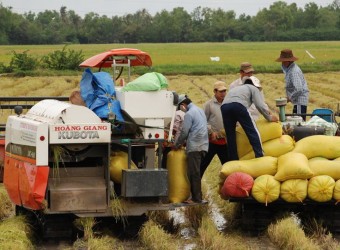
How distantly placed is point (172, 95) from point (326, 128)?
2.27m

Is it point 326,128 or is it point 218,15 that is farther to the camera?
point 218,15

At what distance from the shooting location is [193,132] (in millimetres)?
10742

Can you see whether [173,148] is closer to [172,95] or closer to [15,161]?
[172,95]

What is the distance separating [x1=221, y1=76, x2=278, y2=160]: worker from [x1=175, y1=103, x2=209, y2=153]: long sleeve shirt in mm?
336

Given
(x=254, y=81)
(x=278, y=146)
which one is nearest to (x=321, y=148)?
(x=278, y=146)

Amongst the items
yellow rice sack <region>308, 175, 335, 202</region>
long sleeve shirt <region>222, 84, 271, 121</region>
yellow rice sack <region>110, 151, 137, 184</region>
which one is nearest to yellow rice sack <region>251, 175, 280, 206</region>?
yellow rice sack <region>308, 175, 335, 202</region>

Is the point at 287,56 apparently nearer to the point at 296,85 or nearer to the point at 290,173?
the point at 296,85

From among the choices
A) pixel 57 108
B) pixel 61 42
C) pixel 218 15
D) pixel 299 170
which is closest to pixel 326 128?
pixel 299 170

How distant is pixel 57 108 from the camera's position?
33.0ft

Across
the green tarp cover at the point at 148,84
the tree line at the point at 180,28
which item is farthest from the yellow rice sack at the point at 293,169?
the tree line at the point at 180,28

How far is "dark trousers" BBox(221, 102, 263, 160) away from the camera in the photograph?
35.3 ft

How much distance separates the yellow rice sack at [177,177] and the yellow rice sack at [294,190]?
3.88 feet

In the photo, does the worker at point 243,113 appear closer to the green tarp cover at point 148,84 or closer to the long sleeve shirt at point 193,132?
the long sleeve shirt at point 193,132

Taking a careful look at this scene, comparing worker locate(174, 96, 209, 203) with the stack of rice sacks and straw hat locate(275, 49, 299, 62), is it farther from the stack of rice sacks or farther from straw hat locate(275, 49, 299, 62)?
straw hat locate(275, 49, 299, 62)
